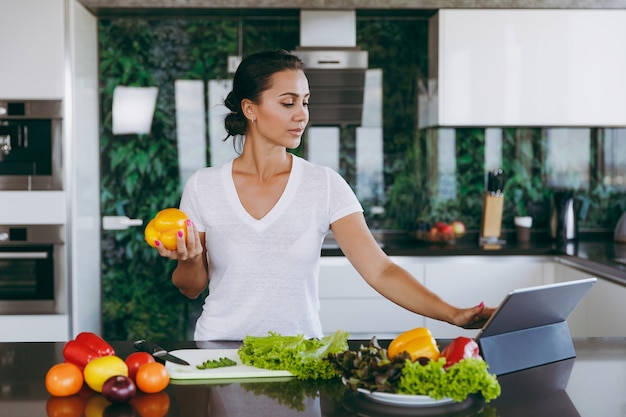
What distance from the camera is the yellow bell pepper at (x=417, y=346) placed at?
1512mm

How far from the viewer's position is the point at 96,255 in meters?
4.46

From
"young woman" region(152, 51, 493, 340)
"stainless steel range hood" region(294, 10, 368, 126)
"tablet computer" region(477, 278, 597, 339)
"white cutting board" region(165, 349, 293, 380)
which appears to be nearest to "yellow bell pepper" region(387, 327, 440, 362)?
"tablet computer" region(477, 278, 597, 339)

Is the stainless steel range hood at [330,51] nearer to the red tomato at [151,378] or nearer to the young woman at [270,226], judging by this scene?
the young woman at [270,226]

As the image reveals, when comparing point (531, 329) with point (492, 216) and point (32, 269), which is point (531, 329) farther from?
point (32, 269)

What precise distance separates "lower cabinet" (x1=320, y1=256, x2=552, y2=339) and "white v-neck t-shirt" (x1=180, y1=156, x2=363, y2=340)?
174cm

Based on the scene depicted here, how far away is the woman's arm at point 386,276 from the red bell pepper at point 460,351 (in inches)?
10.9

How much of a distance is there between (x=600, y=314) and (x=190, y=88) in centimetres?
251

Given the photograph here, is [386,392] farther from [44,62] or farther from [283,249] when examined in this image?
[44,62]

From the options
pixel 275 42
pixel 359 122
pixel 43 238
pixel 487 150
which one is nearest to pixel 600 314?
pixel 487 150

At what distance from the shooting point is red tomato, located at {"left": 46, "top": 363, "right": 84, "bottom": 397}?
158cm

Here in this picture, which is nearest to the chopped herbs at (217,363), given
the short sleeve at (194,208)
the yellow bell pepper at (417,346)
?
the yellow bell pepper at (417,346)

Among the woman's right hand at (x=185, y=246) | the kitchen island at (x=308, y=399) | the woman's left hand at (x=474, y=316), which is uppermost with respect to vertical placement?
the woman's right hand at (x=185, y=246)

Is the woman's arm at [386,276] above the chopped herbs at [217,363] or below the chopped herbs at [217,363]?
above

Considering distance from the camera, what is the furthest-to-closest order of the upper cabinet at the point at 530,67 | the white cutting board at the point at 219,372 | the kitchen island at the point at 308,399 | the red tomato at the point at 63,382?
the upper cabinet at the point at 530,67 → the white cutting board at the point at 219,372 → the red tomato at the point at 63,382 → the kitchen island at the point at 308,399
